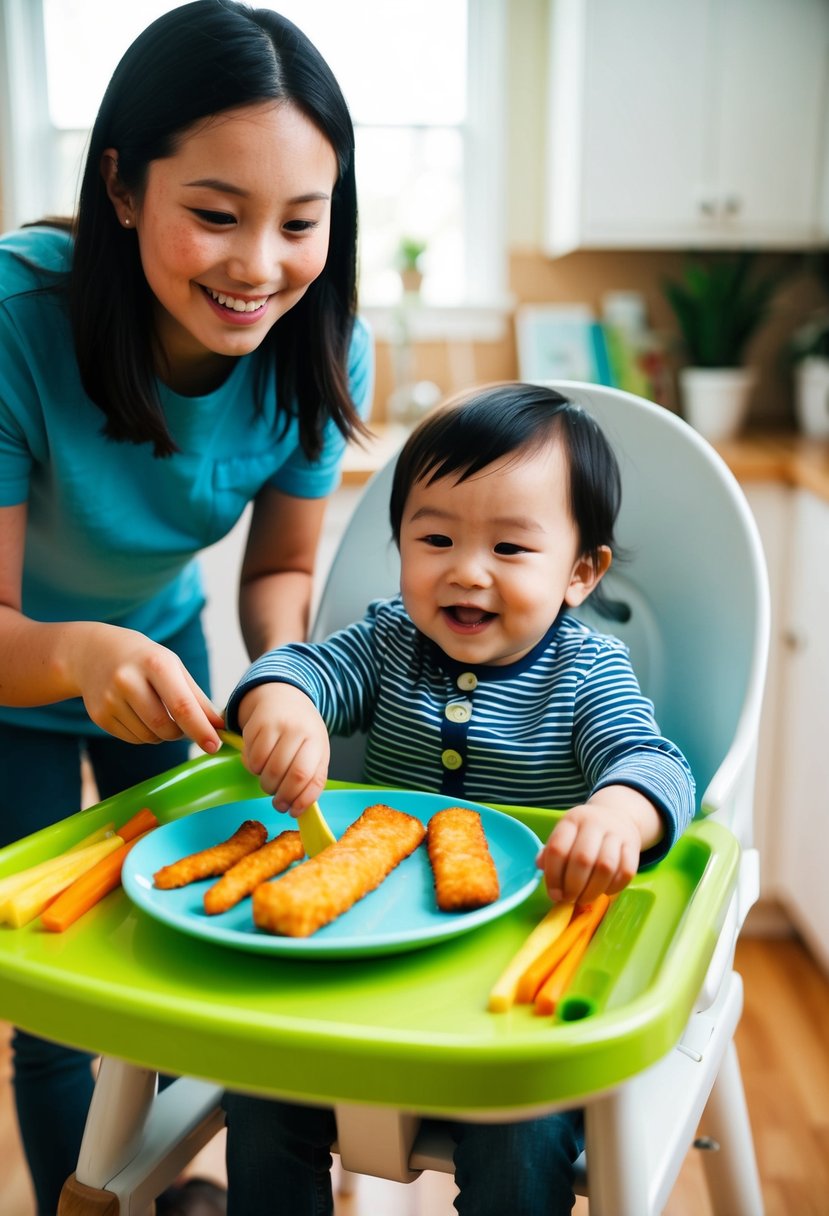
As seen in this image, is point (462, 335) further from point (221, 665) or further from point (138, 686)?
point (138, 686)

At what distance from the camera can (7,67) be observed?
244cm

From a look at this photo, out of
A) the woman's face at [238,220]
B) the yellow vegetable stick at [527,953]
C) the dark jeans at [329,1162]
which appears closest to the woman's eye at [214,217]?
the woman's face at [238,220]

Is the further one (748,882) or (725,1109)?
(725,1109)

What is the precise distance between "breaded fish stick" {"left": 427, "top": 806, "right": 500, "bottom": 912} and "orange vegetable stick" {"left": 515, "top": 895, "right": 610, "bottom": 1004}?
0.16 ft

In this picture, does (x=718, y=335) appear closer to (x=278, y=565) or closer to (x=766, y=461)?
(x=766, y=461)

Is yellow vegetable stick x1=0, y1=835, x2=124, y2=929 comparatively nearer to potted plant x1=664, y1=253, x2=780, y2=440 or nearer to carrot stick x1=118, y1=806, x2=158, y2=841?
carrot stick x1=118, y1=806, x2=158, y2=841

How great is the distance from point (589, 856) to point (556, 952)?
0.06 m

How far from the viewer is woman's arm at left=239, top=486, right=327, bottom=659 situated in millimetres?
1202

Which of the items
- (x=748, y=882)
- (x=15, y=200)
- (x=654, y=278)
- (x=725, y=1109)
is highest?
(x=15, y=200)

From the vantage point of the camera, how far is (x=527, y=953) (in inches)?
25.2

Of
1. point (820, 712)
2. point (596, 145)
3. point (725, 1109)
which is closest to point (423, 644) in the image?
point (725, 1109)

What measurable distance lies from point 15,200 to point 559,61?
3.84 feet

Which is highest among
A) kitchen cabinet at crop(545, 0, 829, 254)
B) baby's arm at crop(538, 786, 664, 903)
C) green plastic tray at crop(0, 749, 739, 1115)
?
kitchen cabinet at crop(545, 0, 829, 254)

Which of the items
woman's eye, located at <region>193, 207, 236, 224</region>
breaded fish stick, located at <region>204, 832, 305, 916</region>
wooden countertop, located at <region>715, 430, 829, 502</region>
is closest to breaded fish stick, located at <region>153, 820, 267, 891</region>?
breaded fish stick, located at <region>204, 832, 305, 916</region>
